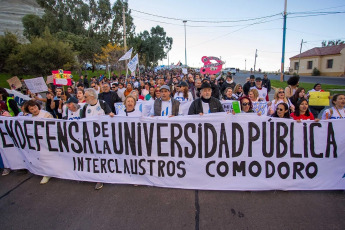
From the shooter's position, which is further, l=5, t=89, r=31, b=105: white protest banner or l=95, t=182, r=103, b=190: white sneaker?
l=5, t=89, r=31, b=105: white protest banner

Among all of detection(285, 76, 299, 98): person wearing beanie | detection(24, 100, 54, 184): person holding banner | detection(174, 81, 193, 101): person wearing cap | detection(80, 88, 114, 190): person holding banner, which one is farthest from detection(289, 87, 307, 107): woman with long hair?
detection(24, 100, 54, 184): person holding banner

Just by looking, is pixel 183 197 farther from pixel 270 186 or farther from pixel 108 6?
pixel 108 6

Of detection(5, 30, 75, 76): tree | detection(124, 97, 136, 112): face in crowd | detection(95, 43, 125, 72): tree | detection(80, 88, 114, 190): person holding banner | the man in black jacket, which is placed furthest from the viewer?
detection(95, 43, 125, 72): tree

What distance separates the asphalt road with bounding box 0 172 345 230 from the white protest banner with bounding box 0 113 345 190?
173mm

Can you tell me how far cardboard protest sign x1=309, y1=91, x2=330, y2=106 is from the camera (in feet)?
17.1

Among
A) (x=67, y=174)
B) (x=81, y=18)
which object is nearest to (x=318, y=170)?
(x=67, y=174)

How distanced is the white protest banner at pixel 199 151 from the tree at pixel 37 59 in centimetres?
1793

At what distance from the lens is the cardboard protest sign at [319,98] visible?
205 inches

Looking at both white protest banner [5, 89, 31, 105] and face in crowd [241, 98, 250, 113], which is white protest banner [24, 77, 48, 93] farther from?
face in crowd [241, 98, 250, 113]

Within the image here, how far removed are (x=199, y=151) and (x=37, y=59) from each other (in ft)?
67.0

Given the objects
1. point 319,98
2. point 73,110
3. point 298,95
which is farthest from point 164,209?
point 319,98

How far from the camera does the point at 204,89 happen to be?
3736 millimetres

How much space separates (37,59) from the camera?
18.0 m

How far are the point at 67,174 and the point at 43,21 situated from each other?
40.0 m
